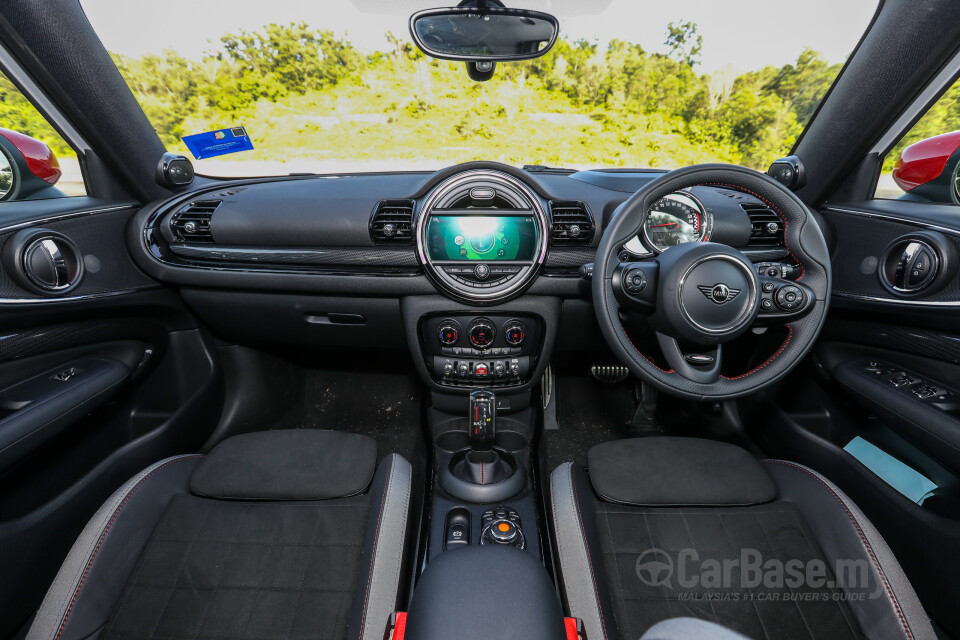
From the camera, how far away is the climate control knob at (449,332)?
2.25 meters

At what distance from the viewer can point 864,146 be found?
201cm

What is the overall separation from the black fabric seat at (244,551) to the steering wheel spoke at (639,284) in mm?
995

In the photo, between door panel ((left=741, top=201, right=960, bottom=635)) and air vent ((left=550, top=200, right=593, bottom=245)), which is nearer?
door panel ((left=741, top=201, right=960, bottom=635))

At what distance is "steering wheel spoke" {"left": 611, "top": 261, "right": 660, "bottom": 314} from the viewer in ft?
5.02

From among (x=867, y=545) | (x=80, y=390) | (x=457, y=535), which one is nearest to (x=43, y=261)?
(x=80, y=390)

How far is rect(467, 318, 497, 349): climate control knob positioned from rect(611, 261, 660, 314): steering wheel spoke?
2.55 ft

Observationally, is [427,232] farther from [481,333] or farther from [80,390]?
[80,390]

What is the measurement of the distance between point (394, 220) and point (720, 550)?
163 cm

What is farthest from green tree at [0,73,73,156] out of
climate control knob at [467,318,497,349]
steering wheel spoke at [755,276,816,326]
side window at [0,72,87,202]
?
steering wheel spoke at [755,276,816,326]

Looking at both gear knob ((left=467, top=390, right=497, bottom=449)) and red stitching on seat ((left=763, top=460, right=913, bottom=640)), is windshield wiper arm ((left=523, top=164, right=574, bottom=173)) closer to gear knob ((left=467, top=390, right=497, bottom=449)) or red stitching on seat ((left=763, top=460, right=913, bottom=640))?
gear knob ((left=467, top=390, right=497, bottom=449))

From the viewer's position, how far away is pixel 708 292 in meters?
1.43

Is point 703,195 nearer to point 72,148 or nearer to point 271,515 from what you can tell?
point 271,515

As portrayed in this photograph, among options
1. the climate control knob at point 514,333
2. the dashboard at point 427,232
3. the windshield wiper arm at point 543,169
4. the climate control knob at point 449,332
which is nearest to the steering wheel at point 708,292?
the dashboard at point 427,232

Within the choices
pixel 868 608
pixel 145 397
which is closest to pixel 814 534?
pixel 868 608
